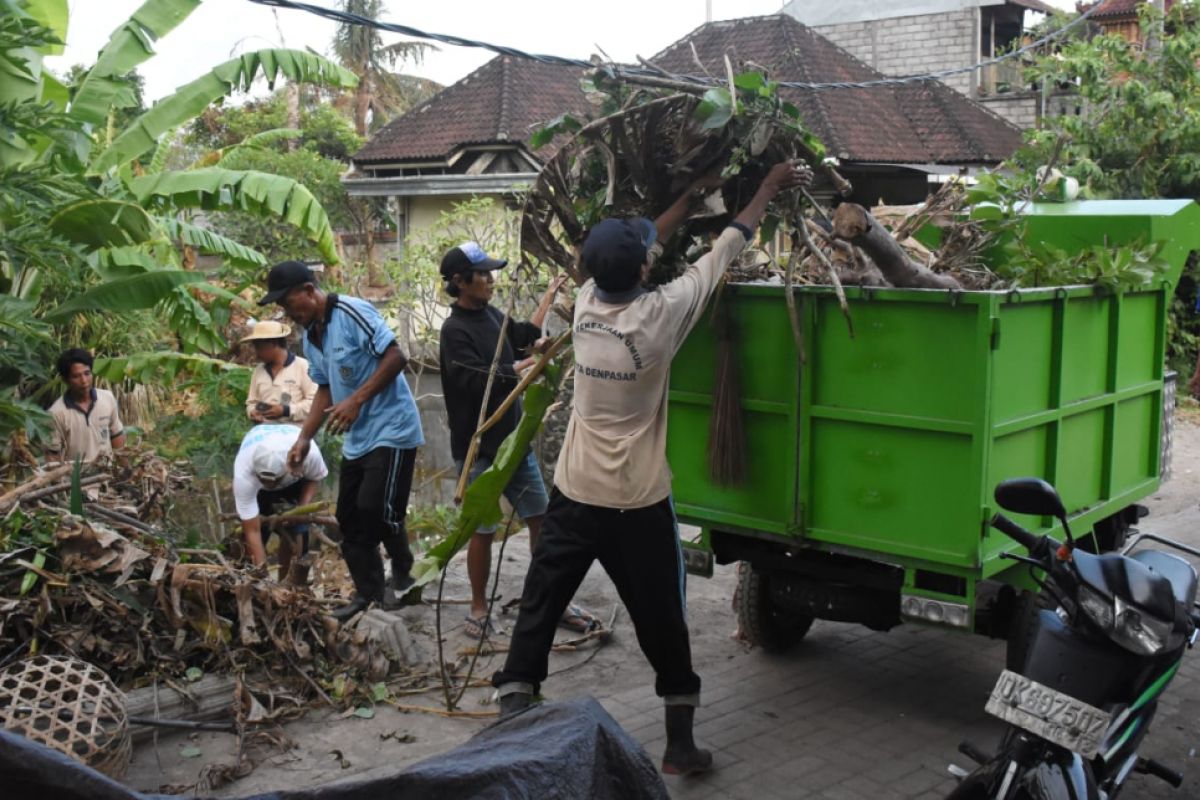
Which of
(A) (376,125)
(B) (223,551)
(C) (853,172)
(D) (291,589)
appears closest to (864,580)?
(D) (291,589)

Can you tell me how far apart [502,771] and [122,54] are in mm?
8218

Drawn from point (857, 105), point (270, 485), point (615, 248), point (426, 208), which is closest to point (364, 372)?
point (270, 485)

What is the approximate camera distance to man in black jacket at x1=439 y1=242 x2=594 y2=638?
638 centimetres

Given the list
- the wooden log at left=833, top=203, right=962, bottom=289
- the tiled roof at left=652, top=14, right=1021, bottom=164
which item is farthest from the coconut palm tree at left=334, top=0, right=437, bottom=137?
the wooden log at left=833, top=203, right=962, bottom=289

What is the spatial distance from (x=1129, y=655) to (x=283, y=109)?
3565 centimetres

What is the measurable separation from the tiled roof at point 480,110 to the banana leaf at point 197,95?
9.41 metres

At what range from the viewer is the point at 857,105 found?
2155 cm

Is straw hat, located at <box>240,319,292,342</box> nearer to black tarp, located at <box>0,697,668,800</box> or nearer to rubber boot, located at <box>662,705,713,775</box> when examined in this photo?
rubber boot, located at <box>662,705,713,775</box>

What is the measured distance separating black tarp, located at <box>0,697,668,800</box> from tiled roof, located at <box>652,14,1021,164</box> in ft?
56.8

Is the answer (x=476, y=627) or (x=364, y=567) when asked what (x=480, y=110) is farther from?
(x=476, y=627)

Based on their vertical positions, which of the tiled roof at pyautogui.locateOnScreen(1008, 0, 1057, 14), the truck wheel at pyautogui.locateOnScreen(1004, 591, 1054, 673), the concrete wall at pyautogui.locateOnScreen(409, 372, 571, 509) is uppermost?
the tiled roof at pyautogui.locateOnScreen(1008, 0, 1057, 14)

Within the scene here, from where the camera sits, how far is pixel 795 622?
6223 mm

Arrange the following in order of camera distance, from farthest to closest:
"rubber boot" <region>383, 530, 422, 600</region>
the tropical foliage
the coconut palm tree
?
the coconut palm tree
the tropical foliage
"rubber boot" <region>383, 530, 422, 600</region>

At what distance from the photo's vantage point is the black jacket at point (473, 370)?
252 inches
